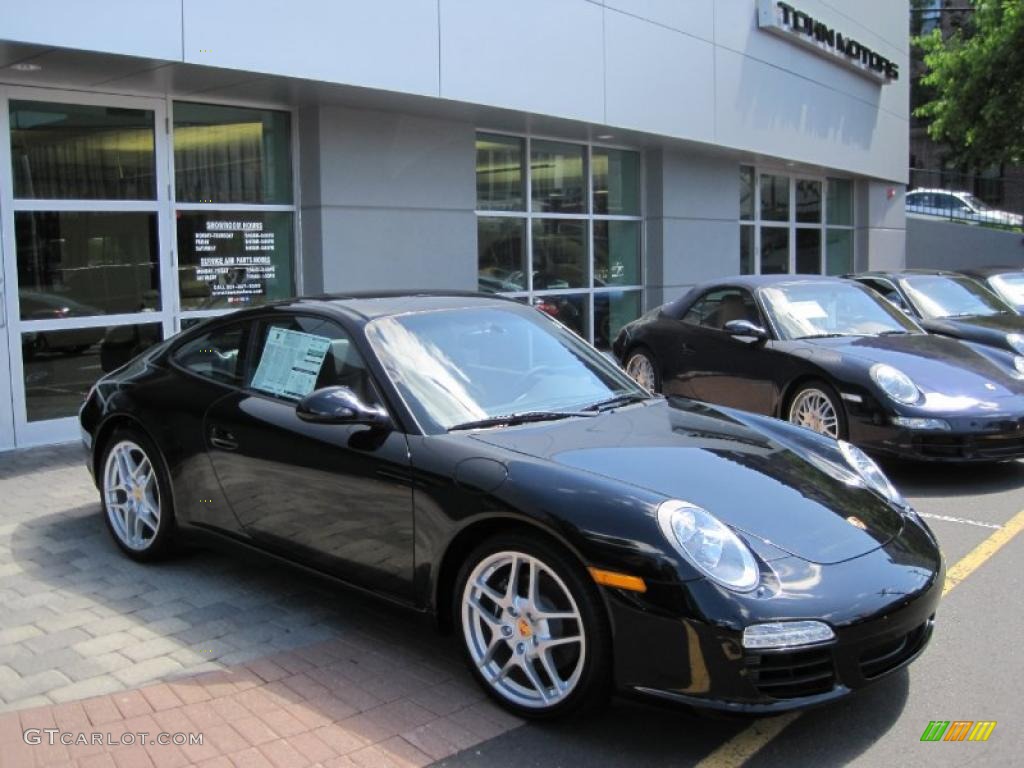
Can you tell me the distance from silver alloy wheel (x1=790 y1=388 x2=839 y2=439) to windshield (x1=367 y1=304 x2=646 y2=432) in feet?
9.73

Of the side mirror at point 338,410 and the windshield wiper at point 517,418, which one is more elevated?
the side mirror at point 338,410

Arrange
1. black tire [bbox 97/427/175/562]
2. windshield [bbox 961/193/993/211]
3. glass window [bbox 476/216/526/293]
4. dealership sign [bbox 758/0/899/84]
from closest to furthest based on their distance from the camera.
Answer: black tire [bbox 97/427/175/562], glass window [bbox 476/216/526/293], dealership sign [bbox 758/0/899/84], windshield [bbox 961/193/993/211]

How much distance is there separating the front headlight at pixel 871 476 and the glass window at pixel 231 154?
6538 mm

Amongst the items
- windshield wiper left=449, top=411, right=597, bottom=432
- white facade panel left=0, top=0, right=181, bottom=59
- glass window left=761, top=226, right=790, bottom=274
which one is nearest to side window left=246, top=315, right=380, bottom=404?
windshield wiper left=449, top=411, right=597, bottom=432

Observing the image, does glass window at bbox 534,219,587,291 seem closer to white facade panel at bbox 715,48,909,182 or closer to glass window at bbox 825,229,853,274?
white facade panel at bbox 715,48,909,182

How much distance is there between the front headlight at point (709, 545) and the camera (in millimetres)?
3061

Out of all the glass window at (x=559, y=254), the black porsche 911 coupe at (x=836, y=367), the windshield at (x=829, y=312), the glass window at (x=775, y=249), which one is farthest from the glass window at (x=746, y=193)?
the windshield at (x=829, y=312)

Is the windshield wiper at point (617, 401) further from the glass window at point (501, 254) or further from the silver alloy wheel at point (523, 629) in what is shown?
the glass window at point (501, 254)

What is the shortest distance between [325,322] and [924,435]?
4.27 metres

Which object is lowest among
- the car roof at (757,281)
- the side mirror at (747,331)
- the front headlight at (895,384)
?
the front headlight at (895,384)

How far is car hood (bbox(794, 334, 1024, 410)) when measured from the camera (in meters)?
6.80

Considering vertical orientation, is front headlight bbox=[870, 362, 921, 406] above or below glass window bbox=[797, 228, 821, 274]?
below

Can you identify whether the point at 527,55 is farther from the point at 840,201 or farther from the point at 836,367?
the point at 840,201

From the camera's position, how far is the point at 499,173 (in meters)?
11.9
